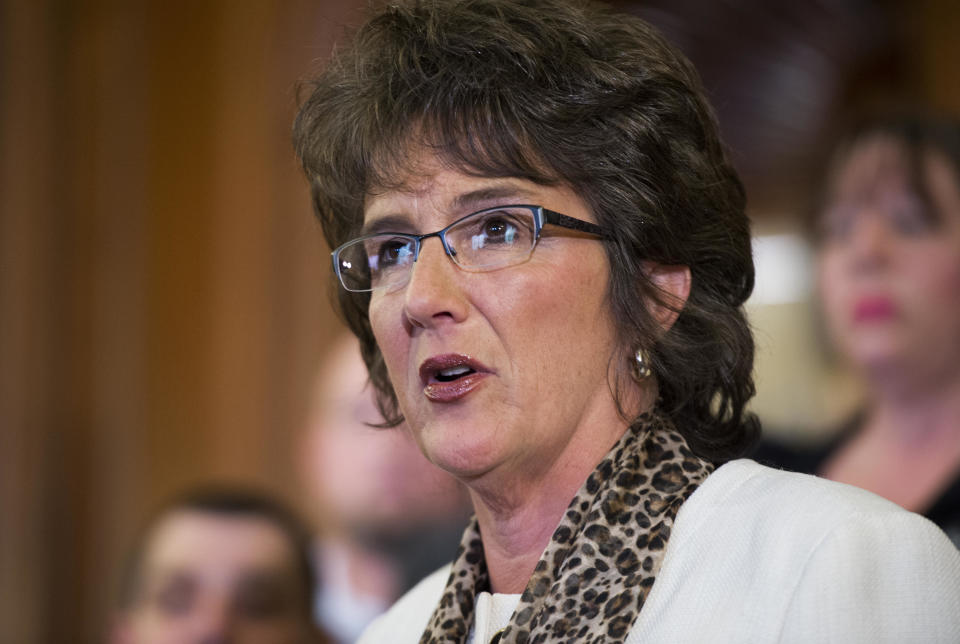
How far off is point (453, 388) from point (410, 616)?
1.81ft

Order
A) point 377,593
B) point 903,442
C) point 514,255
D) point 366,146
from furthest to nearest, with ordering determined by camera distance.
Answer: point 377,593 → point 903,442 → point 366,146 → point 514,255

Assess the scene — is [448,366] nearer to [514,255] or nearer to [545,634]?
[514,255]

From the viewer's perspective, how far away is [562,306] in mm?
1462

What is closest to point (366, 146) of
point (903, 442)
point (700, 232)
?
point (700, 232)

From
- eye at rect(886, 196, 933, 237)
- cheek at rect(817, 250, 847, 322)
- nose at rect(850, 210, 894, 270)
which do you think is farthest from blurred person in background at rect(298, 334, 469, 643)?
eye at rect(886, 196, 933, 237)

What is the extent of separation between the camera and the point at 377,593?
3.47 metres

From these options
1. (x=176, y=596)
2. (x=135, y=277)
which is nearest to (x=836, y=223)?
(x=176, y=596)

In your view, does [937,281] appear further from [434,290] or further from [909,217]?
[434,290]

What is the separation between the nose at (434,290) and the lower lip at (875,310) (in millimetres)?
1406

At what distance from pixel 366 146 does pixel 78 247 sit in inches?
179

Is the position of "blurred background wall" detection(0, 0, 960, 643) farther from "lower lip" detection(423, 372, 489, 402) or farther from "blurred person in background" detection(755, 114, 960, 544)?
"lower lip" detection(423, 372, 489, 402)

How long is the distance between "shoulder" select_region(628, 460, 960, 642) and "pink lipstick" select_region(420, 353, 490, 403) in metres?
0.33

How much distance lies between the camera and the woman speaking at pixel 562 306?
1.38 m

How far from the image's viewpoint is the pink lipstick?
145 cm
